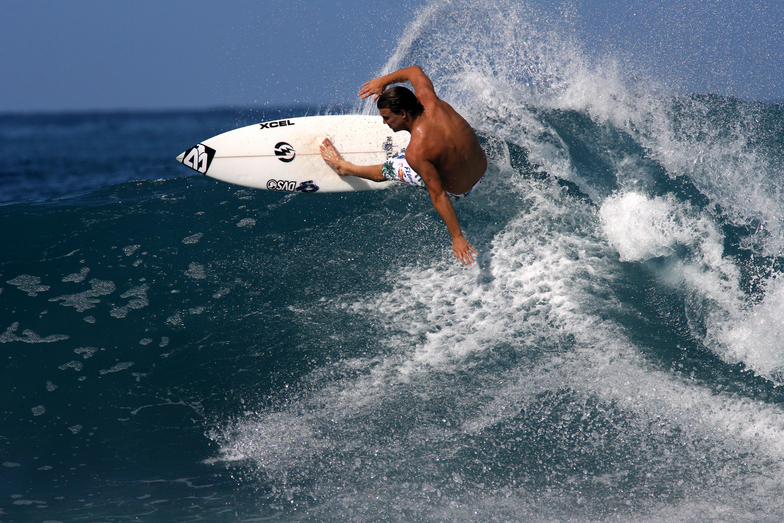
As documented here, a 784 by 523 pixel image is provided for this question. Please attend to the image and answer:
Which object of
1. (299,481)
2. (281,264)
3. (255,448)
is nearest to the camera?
(299,481)

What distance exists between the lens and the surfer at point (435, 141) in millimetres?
3760

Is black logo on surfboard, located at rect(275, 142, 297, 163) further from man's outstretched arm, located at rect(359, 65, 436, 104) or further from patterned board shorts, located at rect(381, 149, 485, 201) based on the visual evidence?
man's outstretched arm, located at rect(359, 65, 436, 104)

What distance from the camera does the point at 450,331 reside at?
13.7 ft

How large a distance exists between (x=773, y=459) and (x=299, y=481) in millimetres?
3209

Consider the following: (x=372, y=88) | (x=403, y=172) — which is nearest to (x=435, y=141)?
(x=403, y=172)

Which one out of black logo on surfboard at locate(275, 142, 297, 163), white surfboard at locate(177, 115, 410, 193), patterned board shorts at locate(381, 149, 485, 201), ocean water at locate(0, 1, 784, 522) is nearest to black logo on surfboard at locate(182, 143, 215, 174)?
white surfboard at locate(177, 115, 410, 193)

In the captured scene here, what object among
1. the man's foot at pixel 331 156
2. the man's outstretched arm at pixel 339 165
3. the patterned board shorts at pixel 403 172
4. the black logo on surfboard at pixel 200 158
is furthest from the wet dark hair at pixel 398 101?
the black logo on surfboard at pixel 200 158

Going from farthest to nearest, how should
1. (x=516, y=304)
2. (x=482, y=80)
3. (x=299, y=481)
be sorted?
(x=482, y=80) → (x=516, y=304) → (x=299, y=481)

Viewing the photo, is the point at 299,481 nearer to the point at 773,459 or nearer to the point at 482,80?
the point at 773,459

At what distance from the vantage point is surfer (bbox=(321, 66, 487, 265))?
376 centimetres

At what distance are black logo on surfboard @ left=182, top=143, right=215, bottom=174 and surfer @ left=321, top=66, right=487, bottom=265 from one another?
2.27m

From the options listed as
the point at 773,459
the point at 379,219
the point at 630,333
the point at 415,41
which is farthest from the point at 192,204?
the point at 773,459

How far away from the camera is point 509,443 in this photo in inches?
137

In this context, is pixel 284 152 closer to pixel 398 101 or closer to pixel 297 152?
pixel 297 152
